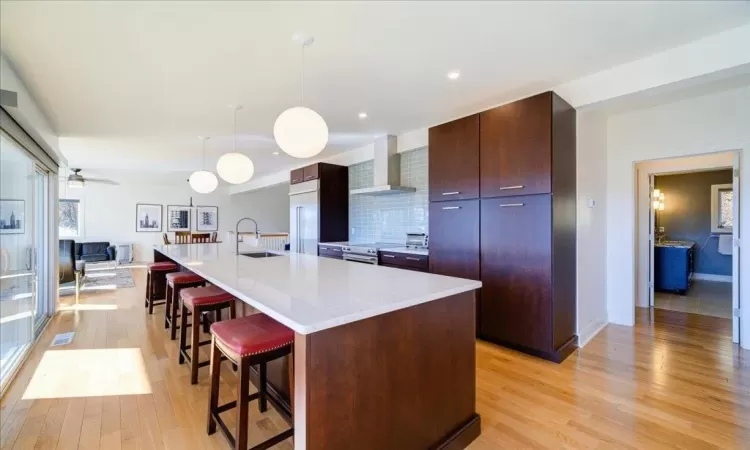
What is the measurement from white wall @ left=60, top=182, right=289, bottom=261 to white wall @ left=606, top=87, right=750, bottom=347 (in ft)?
26.7

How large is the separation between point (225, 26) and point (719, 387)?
4.08 meters

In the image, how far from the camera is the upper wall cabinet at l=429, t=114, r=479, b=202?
3211 millimetres

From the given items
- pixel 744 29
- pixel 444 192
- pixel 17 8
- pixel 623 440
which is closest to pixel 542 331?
pixel 623 440

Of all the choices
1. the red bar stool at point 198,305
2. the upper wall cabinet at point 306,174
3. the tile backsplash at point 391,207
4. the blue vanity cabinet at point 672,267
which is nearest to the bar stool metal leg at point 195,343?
the red bar stool at point 198,305

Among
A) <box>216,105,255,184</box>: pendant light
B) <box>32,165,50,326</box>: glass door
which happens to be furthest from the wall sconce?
<box>32,165,50,326</box>: glass door

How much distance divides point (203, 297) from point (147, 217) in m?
9.45

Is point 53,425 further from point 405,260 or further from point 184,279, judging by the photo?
point 405,260

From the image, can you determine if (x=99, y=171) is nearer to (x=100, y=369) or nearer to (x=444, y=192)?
(x=100, y=369)

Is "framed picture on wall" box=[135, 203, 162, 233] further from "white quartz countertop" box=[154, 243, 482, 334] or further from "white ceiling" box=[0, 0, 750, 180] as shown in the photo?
"white quartz countertop" box=[154, 243, 482, 334]

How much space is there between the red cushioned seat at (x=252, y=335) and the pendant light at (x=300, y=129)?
1123 mm

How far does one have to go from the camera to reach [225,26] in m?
2.06

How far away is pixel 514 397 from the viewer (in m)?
2.21

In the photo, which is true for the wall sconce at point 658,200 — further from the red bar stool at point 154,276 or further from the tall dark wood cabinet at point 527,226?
the red bar stool at point 154,276

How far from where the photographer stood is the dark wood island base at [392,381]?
1.21 meters
